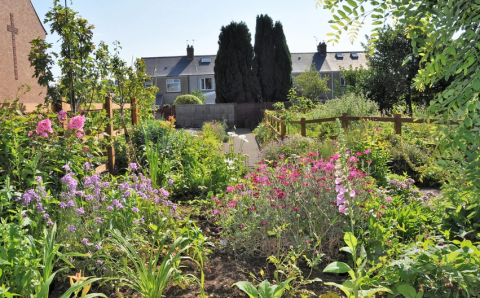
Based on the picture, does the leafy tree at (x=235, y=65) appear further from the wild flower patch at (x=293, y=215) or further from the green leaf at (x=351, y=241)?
the green leaf at (x=351, y=241)

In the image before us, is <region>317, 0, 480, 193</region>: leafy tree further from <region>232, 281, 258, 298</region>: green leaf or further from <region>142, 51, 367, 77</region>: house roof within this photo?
<region>142, 51, 367, 77</region>: house roof

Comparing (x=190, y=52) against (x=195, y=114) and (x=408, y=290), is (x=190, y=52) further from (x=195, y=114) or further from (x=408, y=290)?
(x=408, y=290)

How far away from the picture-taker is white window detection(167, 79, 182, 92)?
129 feet

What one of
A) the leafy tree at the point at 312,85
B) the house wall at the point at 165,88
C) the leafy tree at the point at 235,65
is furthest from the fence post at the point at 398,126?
the house wall at the point at 165,88

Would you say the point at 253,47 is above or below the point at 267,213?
above

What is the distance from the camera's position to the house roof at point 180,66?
3884 cm

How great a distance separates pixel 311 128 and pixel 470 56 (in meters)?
11.8

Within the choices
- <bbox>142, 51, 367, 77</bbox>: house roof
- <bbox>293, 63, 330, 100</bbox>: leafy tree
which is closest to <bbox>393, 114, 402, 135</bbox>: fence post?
<bbox>293, 63, 330, 100</bbox>: leafy tree

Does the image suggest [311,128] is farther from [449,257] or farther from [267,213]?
[449,257]

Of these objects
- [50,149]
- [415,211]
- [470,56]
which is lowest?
[415,211]

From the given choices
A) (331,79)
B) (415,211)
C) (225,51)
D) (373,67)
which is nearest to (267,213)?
(415,211)

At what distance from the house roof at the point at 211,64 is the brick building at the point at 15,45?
17.5m

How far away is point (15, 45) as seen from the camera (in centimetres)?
1969

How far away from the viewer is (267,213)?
11.6ft
